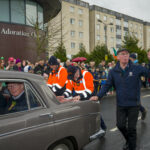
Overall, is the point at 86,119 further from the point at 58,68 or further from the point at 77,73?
the point at 58,68

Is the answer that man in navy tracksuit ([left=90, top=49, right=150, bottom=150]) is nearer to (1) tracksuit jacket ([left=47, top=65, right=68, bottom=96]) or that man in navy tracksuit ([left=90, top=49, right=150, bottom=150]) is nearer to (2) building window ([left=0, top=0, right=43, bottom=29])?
(1) tracksuit jacket ([left=47, top=65, right=68, bottom=96])

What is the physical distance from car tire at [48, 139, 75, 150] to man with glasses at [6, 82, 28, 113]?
0.68 meters

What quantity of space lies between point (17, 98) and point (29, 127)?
38 cm

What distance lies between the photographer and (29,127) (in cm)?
277

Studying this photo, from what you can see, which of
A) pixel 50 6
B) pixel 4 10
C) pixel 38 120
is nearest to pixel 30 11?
pixel 4 10

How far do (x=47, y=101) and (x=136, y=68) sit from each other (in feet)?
6.08

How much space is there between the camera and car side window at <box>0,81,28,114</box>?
107 inches

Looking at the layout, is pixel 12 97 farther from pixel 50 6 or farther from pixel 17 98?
pixel 50 6

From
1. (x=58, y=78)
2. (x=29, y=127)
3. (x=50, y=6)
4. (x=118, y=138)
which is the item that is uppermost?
(x=50, y=6)

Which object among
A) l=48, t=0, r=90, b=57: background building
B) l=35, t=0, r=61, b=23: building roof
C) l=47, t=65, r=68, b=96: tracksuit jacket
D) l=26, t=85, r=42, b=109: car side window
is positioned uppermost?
l=48, t=0, r=90, b=57: background building

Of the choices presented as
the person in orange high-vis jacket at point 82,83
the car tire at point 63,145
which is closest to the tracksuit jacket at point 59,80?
the person in orange high-vis jacket at point 82,83

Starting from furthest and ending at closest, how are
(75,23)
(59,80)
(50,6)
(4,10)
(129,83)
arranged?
(75,23) → (50,6) → (4,10) → (59,80) → (129,83)

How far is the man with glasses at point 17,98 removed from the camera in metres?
2.79

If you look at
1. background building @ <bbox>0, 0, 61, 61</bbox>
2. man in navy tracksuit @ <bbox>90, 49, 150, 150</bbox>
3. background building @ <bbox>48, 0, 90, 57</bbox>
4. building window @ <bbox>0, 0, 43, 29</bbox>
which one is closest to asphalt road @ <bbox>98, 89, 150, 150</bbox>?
man in navy tracksuit @ <bbox>90, 49, 150, 150</bbox>
